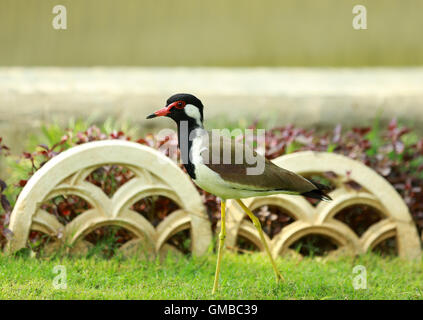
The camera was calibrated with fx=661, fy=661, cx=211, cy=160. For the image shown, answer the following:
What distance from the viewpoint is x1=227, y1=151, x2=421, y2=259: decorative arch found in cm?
440

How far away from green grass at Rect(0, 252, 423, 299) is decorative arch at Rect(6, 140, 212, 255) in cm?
17

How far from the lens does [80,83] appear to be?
6.20m

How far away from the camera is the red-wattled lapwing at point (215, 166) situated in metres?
3.40

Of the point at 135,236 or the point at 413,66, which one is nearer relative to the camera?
the point at 135,236

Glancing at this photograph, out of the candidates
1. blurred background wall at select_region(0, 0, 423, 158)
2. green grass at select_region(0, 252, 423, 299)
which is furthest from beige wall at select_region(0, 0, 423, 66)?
green grass at select_region(0, 252, 423, 299)

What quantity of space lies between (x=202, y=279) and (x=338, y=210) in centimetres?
110

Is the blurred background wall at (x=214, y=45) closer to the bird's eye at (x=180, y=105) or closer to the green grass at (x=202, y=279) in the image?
the green grass at (x=202, y=279)

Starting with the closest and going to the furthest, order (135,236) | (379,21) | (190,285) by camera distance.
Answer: (190,285), (135,236), (379,21)

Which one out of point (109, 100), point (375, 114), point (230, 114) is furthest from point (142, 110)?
point (375, 114)

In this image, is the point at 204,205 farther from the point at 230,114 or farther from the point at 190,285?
the point at 230,114

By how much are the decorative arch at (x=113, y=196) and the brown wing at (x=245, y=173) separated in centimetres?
Answer: 71

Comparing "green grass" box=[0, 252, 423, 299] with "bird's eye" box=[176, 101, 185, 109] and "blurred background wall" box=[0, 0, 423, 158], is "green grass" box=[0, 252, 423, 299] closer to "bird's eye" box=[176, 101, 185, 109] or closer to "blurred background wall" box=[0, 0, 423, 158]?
"bird's eye" box=[176, 101, 185, 109]

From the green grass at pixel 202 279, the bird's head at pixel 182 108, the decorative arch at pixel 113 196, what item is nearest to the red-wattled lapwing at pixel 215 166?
the bird's head at pixel 182 108

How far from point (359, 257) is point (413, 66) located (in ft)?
15.0
